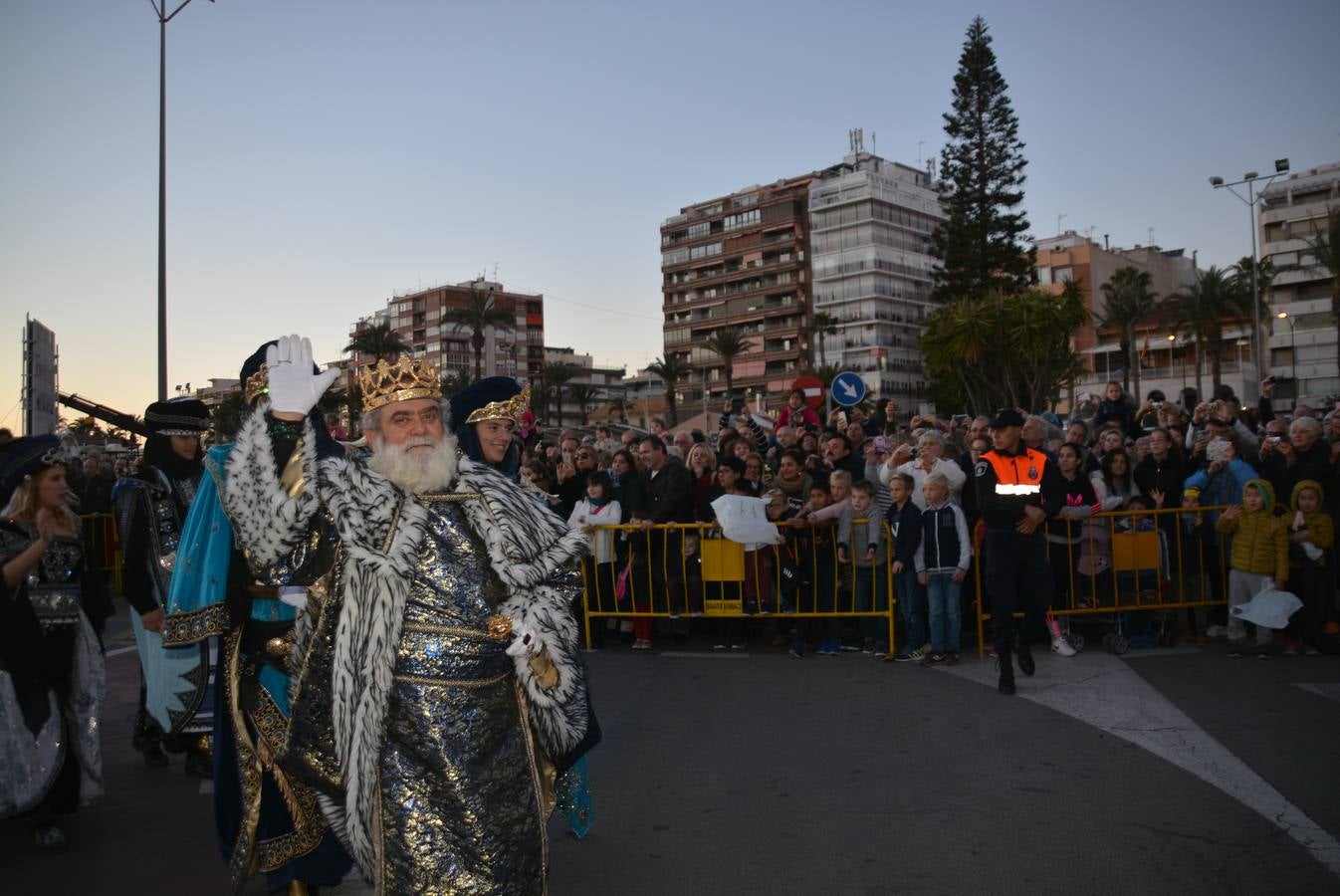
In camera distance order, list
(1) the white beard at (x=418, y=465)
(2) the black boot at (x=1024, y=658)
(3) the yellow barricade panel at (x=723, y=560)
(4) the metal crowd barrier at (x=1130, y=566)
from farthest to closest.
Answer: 1. (3) the yellow barricade panel at (x=723, y=560)
2. (4) the metal crowd barrier at (x=1130, y=566)
3. (2) the black boot at (x=1024, y=658)
4. (1) the white beard at (x=418, y=465)

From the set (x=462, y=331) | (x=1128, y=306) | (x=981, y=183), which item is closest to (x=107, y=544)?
(x=981, y=183)

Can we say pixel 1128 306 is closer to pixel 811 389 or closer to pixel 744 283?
pixel 744 283

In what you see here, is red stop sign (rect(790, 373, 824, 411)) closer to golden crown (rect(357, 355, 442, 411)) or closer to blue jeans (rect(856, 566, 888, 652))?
blue jeans (rect(856, 566, 888, 652))

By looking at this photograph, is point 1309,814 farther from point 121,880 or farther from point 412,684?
point 121,880

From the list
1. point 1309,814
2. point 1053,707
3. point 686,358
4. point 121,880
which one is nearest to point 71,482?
point 121,880

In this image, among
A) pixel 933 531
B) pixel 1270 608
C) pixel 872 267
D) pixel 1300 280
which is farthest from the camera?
pixel 872 267

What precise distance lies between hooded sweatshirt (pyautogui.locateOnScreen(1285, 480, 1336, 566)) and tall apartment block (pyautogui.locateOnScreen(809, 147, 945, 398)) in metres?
84.3

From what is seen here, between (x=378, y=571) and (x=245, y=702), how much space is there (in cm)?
131

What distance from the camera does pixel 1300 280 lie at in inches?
3214

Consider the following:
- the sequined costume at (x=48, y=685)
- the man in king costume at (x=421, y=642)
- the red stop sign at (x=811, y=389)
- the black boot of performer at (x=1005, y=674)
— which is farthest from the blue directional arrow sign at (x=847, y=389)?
the man in king costume at (x=421, y=642)

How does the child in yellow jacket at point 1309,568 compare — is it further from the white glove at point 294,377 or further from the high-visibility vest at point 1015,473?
the white glove at point 294,377

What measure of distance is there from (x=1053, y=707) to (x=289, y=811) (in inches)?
198

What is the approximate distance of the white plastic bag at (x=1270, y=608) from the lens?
8.47 meters

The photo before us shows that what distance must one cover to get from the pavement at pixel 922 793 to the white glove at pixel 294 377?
2263 mm
